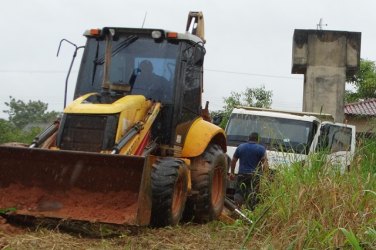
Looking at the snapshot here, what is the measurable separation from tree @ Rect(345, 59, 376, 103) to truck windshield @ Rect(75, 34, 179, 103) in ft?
92.2

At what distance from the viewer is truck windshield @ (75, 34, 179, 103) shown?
24.7 ft

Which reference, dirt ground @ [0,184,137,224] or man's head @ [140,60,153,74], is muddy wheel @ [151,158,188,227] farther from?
Answer: man's head @ [140,60,153,74]

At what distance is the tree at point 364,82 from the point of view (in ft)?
112

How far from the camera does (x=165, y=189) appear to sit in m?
6.46

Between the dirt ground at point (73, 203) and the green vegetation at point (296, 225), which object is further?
the dirt ground at point (73, 203)

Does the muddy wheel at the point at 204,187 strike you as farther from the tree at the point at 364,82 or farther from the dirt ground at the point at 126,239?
the tree at the point at 364,82

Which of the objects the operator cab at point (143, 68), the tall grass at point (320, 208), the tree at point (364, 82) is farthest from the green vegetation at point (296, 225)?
the tree at point (364, 82)

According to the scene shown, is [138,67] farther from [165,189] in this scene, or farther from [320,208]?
[320,208]

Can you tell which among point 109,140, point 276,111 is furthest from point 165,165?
point 276,111

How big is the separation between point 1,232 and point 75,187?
0.94 metres

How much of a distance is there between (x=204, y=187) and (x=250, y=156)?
2.44 metres

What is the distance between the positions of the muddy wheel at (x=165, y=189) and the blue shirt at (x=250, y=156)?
10.7ft

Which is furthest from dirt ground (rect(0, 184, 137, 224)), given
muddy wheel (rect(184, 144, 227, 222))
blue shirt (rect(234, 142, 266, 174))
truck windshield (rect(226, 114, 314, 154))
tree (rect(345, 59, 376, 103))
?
tree (rect(345, 59, 376, 103))

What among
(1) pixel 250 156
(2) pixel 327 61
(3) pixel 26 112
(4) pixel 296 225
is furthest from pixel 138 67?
(3) pixel 26 112
